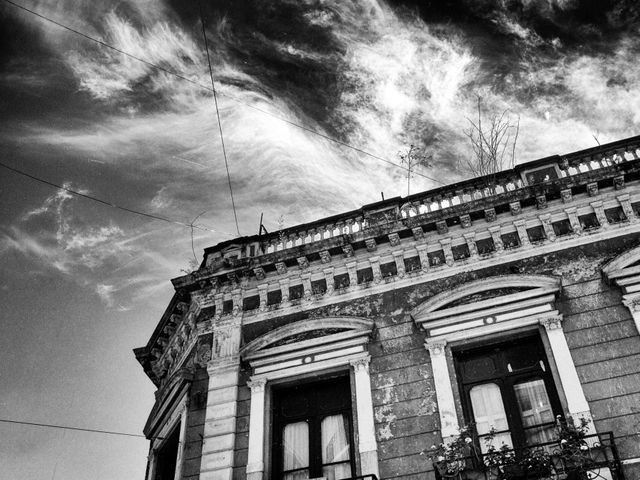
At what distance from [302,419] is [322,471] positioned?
3.20ft

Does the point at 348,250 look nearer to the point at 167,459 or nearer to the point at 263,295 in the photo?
the point at 263,295

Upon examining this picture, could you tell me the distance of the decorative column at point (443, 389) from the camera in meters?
8.84

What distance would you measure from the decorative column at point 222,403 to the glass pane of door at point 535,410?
466 centimetres

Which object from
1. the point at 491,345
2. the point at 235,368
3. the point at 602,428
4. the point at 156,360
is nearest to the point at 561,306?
the point at 491,345

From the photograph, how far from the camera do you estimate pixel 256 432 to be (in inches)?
386

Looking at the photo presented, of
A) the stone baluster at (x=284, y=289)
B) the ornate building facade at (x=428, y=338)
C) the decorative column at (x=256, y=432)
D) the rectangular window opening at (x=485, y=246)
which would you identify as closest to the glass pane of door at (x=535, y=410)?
the ornate building facade at (x=428, y=338)

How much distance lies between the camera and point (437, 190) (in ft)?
37.9

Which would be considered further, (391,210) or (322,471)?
(391,210)

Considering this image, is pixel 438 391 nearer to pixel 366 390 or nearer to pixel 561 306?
pixel 366 390

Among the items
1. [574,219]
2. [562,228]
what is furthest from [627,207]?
[562,228]

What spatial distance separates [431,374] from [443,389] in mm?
346

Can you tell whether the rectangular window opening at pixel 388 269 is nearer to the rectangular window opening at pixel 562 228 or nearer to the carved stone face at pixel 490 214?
the carved stone face at pixel 490 214

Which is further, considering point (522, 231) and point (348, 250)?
point (348, 250)

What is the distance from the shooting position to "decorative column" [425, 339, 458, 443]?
8.84 metres
